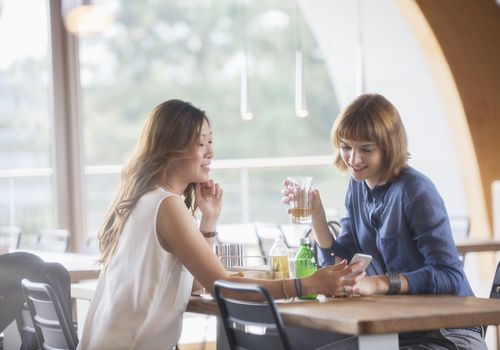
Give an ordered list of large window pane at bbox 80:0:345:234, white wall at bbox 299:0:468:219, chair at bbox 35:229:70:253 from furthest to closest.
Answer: large window pane at bbox 80:0:345:234, white wall at bbox 299:0:468:219, chair at bbox 35:229:70:253

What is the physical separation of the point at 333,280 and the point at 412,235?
375 millimetres

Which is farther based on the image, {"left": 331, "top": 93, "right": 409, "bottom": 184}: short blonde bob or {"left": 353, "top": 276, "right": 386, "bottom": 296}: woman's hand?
{"left": 331, "top": 93, "right": 409, "bottom": 184}: short blonde bob

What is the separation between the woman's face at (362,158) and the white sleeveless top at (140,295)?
0.60 metres

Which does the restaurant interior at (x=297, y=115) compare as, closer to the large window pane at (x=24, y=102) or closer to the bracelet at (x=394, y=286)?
the large window pane at (x=24, y=102)

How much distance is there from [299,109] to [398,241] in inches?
126

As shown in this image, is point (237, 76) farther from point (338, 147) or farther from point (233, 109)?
point (338, 147)

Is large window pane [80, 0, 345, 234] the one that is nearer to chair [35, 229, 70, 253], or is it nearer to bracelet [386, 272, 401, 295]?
chair [35, 229, 70, 253]

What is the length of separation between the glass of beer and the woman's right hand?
45 cm

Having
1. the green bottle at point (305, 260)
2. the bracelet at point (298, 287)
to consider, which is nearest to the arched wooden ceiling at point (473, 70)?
the green bottle at point (305, 260)

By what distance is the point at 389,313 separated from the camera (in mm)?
2289

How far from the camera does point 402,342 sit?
267cm

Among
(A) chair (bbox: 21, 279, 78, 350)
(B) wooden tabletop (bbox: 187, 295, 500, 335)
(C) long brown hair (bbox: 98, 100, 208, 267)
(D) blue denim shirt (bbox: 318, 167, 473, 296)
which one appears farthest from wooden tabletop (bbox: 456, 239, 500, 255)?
(A) chair (bbox: 21, 279, 78, 350)

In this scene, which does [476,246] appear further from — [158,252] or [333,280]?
[158,252]

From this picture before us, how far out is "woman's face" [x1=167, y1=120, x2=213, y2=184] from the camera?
2.85 metres
